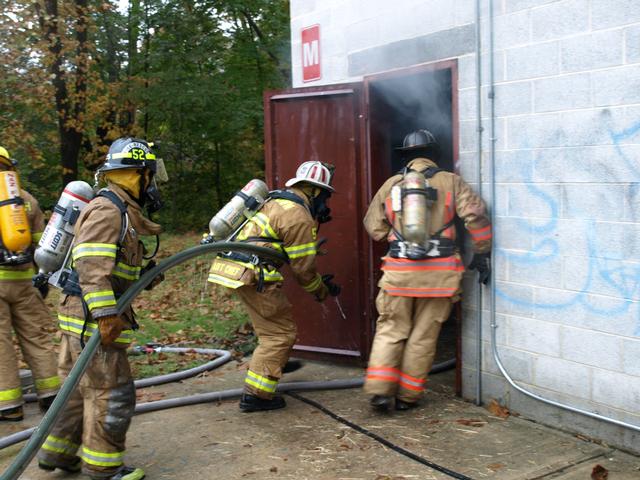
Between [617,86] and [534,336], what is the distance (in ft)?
5.39

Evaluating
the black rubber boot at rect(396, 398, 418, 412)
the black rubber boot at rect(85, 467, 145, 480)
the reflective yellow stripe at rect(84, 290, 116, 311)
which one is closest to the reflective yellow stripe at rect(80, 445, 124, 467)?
the black rubber boot at rect(85, 467, 145, 480)

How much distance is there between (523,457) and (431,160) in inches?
87.1

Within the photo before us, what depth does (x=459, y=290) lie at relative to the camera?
4906mm

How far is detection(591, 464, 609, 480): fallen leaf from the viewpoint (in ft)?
12.5

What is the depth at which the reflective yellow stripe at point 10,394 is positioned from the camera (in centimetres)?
513

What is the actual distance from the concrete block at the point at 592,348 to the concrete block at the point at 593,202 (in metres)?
0.70

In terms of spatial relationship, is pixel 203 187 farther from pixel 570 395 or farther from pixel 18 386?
pixel 570 395

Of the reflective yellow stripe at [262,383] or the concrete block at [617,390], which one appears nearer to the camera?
the concrete block at [617,390]

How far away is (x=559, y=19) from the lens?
4.30m

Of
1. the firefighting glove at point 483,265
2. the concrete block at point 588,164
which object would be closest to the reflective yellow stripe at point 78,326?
the firefighting glove at point 483,265

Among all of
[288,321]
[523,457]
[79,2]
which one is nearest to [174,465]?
[288,321]

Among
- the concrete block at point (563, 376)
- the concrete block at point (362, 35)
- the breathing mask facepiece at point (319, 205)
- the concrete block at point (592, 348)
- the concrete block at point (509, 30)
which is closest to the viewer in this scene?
the concrete block at point (592, 348)

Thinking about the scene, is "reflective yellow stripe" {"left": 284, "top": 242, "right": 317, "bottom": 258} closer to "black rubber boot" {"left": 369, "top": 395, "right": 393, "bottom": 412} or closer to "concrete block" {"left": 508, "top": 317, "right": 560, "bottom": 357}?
"black rubber boot" {"left": 369, "top": 395, "right": 393, "bottom": 412}

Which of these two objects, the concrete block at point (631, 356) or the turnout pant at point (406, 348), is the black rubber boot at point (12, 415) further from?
the concrete block at point (631, 356)
